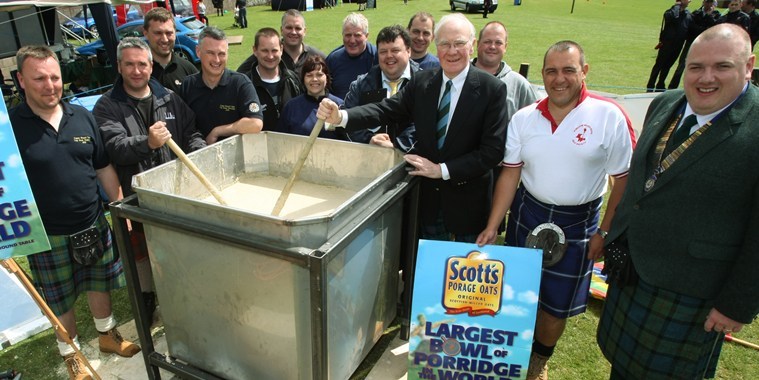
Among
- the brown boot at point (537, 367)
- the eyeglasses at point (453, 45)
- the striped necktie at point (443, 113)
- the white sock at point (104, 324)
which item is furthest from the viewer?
the white sock at point (104, 324)

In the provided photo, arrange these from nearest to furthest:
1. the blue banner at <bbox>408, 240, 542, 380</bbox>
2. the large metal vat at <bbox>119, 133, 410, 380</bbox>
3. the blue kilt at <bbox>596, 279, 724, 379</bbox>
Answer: the large metal vat at <bbox>119, 133, 410, 380</bbox>, the blue kilt at <bbox>596, 279, 724, 379</bbox>, the blue banner at <bbox>408, 240, 542, 380</bbox>

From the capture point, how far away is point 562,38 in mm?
16938

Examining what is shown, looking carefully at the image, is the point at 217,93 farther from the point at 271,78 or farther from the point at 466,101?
the point at 466,101

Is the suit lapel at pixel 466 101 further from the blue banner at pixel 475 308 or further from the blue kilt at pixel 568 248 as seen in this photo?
the blue banner at pixel 475 308

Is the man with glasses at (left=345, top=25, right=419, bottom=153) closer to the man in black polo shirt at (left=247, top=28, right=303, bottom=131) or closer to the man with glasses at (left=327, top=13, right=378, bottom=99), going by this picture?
the man in black polo shirt at (left=247, top=28, right=303, bottom=131)

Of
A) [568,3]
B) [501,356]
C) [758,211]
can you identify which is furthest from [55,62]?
[568,3]

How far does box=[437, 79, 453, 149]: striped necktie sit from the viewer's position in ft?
8.20

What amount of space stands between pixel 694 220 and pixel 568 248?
645mm

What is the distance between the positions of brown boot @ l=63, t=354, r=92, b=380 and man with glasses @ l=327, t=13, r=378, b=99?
8.47ft

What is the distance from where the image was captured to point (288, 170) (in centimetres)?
289

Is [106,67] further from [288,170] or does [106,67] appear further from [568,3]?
[568,3]

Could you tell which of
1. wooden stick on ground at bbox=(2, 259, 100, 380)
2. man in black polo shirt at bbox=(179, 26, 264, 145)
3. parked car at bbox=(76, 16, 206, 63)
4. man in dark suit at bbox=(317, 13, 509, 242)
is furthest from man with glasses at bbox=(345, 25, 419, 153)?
parked car at bbox=(76, 16, 206, 63)

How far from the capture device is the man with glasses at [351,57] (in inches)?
161

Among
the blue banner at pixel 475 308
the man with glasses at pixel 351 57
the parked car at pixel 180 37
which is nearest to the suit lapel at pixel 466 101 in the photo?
the blue banner at pixel 475 308
